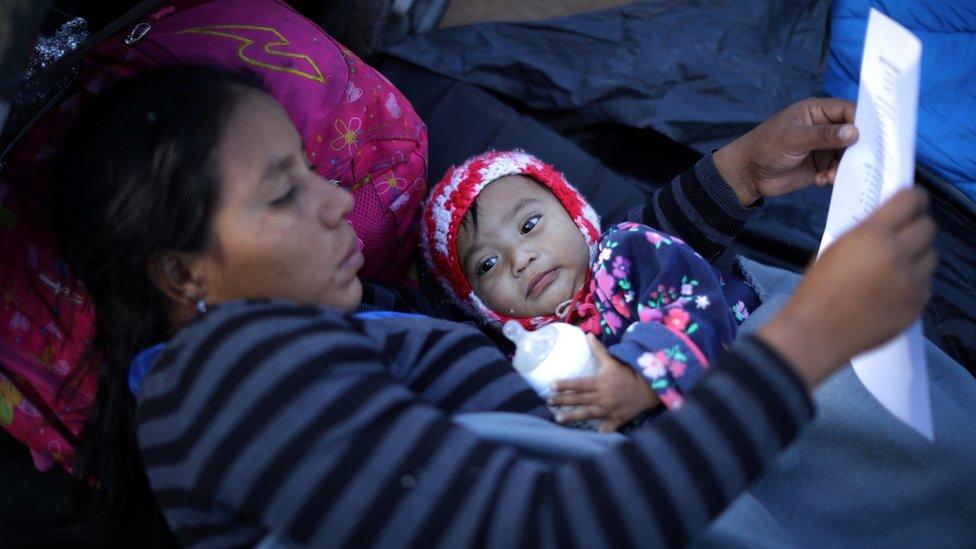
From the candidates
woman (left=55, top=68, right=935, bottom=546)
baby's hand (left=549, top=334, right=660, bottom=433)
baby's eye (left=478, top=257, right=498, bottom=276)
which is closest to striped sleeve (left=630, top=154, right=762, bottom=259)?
baby's eye (left=478, top=257, right=498, bottom=276)

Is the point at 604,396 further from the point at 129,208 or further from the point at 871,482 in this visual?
the point at 129,208

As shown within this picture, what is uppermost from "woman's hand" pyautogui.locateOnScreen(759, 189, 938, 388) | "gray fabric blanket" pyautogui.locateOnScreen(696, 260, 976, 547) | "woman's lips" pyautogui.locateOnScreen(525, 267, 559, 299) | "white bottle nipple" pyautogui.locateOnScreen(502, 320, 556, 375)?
"woman's hand" pyautogui.locateOnScreen(759, 189, 938, 388)

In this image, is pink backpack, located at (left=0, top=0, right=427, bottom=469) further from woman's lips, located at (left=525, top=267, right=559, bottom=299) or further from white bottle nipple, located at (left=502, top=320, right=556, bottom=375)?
white bottle nipple, located at (left=502, top=320, right=556, bottom=375)

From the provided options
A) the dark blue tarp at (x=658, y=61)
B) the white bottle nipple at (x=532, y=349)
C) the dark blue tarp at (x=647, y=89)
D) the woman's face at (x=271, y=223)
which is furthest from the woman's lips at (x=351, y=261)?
the dark blue tarp at (x=658, y=61)

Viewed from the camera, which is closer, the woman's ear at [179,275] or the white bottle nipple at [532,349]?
the woman's ear at [179,275]

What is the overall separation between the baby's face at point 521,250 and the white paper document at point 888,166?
49cm

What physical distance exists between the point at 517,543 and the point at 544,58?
1.47m

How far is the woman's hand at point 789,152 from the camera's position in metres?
1.24

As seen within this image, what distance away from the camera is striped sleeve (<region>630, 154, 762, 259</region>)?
143 centimetres

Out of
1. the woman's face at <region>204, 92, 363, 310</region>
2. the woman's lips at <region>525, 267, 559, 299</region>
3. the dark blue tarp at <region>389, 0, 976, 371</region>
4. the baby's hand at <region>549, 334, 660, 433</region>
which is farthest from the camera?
the dark blue tarp at <region>389, 0, 976, 371</region>

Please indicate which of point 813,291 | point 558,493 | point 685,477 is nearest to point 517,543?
point 558,493

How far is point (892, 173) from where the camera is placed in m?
0.89

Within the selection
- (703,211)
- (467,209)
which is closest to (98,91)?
(467,209)

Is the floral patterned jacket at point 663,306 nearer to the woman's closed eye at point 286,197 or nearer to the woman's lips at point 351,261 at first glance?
the woman's lips at point 351,261
